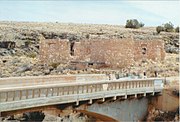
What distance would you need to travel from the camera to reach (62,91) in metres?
11.6

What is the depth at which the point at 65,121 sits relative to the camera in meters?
19.3

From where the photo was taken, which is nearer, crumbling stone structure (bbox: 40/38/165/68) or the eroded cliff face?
the eroded cliff face

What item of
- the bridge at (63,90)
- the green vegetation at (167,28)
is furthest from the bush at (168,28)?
the bridge at (63,90)

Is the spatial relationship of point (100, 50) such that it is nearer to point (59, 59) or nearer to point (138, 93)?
point (59, 59)

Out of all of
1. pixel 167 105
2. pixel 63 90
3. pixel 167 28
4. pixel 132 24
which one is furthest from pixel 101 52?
pixel 132 24

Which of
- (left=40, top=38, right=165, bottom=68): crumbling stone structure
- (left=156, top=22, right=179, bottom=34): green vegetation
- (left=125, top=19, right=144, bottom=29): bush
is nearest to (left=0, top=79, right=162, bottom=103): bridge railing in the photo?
(left=40, top=38, right=165, bottom=68): crumbling stone structure

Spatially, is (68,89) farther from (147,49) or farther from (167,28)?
(167,28)

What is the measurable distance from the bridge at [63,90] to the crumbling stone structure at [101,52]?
5.33 meters

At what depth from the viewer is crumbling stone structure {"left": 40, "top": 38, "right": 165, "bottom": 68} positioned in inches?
862

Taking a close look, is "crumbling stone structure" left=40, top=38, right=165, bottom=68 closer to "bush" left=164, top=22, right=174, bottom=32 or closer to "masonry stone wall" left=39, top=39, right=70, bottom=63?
"masonry stone wall" left=39, top=39, right=70, bottom=63

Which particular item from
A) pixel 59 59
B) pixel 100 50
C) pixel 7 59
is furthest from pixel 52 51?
pixel 7 59

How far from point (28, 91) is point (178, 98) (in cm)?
723

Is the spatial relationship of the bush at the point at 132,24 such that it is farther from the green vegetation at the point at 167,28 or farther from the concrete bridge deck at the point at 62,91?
the concrete bridge deck at the point at 62,91

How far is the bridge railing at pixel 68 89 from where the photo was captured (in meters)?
10.0
